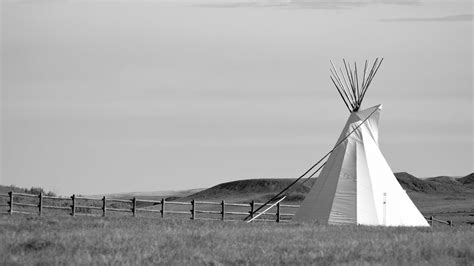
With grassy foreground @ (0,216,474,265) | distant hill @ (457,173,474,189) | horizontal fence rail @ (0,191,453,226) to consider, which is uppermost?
distant hill @ (457,173,474,189)

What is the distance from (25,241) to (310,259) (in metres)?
6.58

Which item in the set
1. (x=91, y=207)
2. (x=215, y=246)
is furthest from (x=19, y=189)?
(x=215, y=246)

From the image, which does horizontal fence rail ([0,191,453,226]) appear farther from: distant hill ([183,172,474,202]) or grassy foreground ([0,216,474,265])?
distant hill ([183,172,474,202])

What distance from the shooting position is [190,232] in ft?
85.3

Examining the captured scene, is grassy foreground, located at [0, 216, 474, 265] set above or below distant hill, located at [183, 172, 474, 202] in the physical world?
below

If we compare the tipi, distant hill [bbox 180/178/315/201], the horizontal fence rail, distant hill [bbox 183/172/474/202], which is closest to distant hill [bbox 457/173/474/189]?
distant hill [bbox 183/172/474/202]

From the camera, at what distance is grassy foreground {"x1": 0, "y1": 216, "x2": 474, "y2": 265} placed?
19.3 meters

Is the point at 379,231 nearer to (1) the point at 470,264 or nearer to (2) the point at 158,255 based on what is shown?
(1) the point at 470,264

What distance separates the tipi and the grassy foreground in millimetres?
6429

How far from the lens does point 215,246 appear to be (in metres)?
22.0

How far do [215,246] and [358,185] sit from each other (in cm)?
1390

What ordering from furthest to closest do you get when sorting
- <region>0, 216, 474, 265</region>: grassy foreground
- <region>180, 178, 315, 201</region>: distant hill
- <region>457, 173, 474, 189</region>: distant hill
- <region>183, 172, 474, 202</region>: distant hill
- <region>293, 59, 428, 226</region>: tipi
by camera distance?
<region>457, 173, 474, 189</region>: distant hill < <region>183, 172, 474, 202</region>: distant hill < <region>180, 178, 315, 201</region>: distant hill < <region>293, 59, 428, 226</region>: tipi < <region>0, 216, 474, 265</region>: grassy foreground

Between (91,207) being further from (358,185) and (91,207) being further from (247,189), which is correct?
(247,189)

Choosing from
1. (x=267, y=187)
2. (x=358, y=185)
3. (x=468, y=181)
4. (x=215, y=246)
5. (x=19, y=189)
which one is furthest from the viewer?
(x=468, y=181)
